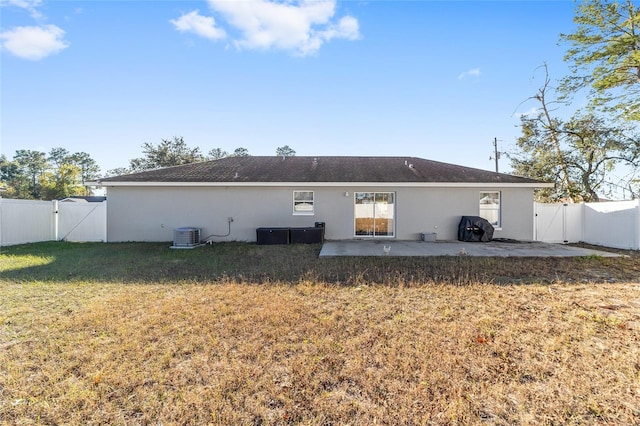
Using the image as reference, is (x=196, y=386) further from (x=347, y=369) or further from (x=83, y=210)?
(x=83, y=210)

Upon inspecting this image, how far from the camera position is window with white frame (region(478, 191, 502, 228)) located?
12.9 m

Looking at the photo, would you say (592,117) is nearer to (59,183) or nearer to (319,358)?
(319,358)

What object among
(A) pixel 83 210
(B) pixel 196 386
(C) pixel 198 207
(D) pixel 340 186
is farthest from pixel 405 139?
(B) pixel 196 386

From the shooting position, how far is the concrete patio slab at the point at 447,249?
9.41 m

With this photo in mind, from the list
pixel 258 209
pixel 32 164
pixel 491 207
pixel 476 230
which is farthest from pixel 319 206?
pixel 32 164

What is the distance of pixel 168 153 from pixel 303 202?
94.3 ft

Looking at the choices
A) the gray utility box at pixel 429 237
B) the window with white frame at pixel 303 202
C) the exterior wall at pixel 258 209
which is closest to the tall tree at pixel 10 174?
the exterior wall at pixel 258 209

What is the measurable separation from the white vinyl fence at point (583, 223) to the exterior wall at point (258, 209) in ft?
3.44

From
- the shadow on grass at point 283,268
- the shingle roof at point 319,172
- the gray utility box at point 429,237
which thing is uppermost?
the shingle roof at point 319,172

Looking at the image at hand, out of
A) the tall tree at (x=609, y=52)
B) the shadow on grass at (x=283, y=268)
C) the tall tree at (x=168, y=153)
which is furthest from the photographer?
the tall tree at (x=168, y=153)

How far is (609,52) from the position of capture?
1384cm

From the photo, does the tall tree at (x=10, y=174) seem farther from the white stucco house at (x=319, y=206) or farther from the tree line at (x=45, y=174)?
the white stucco house at (x=319, y=206)

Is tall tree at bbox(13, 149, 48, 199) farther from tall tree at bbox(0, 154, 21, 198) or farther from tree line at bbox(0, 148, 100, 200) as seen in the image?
tall tree at bbox(0, 154, 21, 198)

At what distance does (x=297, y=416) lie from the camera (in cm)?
231
